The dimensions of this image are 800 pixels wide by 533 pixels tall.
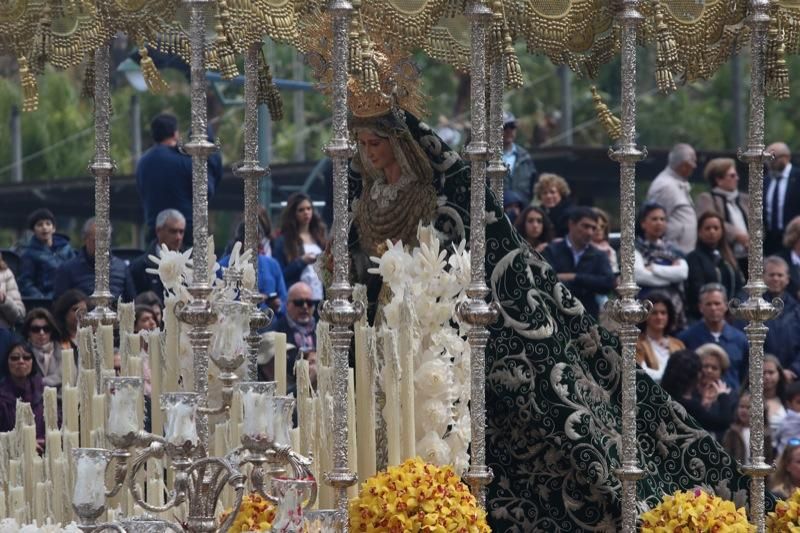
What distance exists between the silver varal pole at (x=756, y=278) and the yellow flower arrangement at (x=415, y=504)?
106cm

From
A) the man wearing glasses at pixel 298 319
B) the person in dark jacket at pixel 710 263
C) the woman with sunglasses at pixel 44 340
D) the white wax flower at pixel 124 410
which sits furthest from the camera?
the person in dark jacket at pixel 710 263

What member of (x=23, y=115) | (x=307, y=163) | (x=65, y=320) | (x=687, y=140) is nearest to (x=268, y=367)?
(x=65, y=320)

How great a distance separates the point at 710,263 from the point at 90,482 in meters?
6.24

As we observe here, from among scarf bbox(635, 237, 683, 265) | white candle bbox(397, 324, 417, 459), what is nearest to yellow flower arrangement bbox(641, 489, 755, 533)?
white candle bbox(397, 324, 417, 459)

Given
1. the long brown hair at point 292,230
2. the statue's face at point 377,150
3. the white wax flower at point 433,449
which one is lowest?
the white wax flower at point 433,449

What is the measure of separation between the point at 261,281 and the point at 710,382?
6.79ft

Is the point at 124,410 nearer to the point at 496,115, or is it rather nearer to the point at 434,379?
the point at 434,379

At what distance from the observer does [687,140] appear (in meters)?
23.0

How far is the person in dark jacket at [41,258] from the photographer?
1031 cm

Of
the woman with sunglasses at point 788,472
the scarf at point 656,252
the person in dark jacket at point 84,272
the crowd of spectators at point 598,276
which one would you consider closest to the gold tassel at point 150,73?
the crowd of spectators at point 598,276

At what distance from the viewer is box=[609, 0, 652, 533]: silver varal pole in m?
6.33

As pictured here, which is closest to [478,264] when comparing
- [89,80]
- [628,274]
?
[628,274]

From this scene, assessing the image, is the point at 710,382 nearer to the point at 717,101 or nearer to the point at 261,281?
the point at 261,281

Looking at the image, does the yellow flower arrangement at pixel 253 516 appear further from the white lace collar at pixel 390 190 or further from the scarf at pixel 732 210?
the scarf at pixel 732 210
